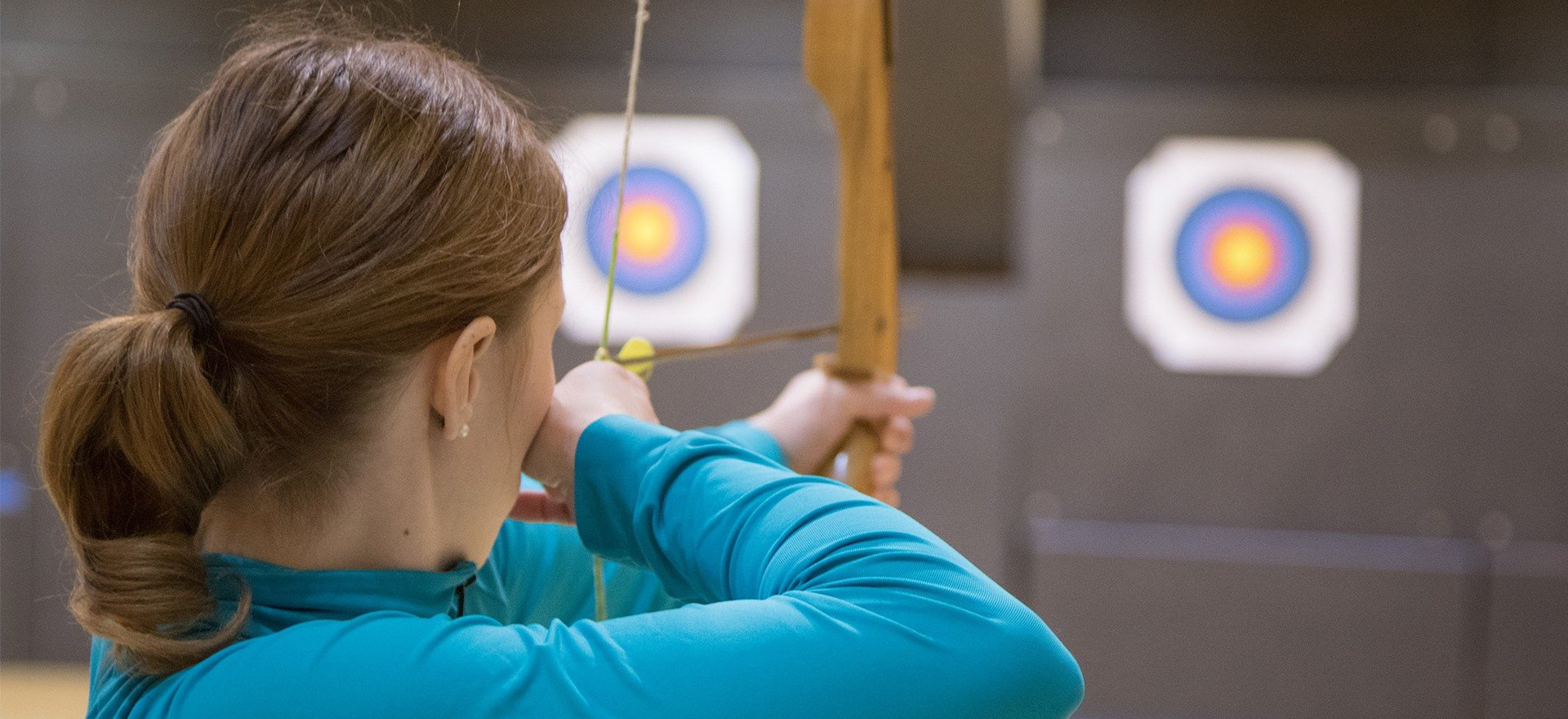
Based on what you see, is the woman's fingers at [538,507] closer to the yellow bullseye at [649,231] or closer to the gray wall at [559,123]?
the gray wall at [559,123]

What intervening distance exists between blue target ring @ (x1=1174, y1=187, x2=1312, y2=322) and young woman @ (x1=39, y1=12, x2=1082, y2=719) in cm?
220

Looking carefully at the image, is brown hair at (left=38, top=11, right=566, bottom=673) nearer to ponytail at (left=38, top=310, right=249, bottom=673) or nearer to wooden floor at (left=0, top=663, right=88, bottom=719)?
ponytail at (left=38, top=310, right=249, bottom=673)

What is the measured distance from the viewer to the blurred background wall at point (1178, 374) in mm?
2488

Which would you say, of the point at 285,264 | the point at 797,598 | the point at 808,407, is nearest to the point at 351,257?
the point at 285,264

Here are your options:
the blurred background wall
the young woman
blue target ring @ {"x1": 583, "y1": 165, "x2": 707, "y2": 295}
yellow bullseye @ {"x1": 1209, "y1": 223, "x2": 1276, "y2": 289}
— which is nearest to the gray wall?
the blurred background wall

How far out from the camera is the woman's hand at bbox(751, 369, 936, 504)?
0.92 metres

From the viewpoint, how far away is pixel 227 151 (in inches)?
22.4

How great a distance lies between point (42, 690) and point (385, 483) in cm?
240

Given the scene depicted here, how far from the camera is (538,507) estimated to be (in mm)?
801

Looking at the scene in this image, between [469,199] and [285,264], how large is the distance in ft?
0.27

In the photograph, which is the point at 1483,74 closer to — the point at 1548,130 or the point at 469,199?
the point at 1548,130

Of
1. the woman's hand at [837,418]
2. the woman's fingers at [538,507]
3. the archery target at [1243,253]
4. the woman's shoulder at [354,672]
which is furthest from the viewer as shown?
the archery target at [1243,253]

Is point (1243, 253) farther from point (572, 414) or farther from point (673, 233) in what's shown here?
point (572, 414)

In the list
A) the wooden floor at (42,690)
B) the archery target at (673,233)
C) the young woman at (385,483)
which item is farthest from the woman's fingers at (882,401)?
the wooden floor at (42,690)
